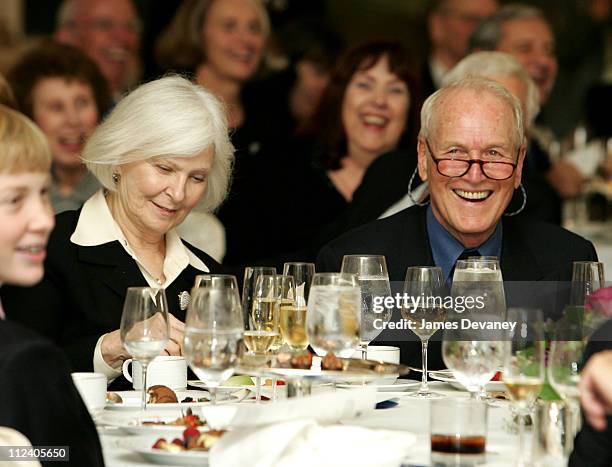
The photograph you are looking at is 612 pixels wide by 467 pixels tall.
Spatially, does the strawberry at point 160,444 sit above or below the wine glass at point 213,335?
below

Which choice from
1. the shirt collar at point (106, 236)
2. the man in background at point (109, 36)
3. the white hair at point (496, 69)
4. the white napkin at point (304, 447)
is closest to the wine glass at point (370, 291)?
the shirt collar at point (106, 236)

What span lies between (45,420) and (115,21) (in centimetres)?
507

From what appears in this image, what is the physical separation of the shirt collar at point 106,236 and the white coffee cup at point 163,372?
25.0 inches

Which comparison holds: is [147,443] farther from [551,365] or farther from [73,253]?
[73,253]

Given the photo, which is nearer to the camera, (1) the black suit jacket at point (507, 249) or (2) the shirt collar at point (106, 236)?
(2) the shirt collar at point (106, 236)

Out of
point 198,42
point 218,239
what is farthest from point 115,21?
point 218,239

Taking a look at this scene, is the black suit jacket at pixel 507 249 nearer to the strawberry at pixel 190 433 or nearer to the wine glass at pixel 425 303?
the wine glass at pixel 425 303

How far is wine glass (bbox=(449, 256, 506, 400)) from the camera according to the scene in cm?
243

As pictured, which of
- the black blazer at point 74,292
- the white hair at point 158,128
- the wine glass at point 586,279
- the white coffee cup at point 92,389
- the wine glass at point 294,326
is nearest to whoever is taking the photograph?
the white coffee cup at point 92,389

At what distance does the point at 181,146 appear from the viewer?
11.5 ft

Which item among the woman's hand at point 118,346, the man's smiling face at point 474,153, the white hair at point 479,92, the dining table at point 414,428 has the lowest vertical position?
the dining table at point 414,428

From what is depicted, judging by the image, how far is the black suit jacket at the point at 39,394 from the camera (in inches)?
74.4

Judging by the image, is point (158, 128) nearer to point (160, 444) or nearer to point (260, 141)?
point (160, 444)

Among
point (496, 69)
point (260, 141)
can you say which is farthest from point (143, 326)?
point (260, 141)
